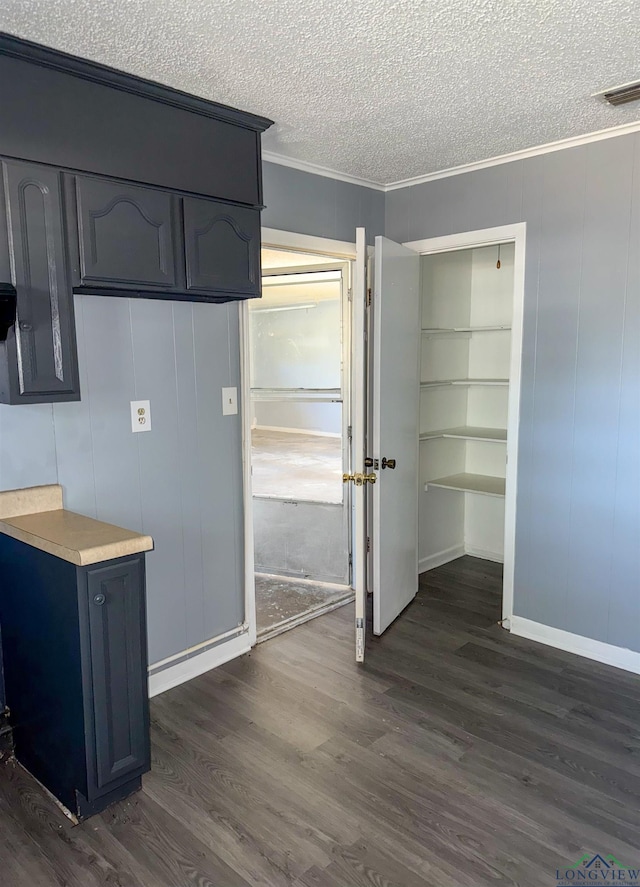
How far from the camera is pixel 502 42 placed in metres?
1.97

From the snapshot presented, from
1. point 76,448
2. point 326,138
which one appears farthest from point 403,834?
point 326,138

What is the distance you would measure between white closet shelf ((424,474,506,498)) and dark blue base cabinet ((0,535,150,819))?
257 cm

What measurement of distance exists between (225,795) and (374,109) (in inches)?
104

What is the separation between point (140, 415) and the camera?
265cm

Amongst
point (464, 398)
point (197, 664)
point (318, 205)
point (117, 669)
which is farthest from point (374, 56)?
point (464, 398)

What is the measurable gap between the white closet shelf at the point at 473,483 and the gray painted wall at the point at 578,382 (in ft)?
2.44

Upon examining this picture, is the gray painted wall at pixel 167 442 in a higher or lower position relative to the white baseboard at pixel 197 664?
higher

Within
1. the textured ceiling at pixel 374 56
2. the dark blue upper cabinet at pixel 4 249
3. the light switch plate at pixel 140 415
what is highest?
the textured ceiling at pixel 374 56

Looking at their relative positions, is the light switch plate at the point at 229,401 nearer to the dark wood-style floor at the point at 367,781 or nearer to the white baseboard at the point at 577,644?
the dark wood-style floor at the point at 367,781

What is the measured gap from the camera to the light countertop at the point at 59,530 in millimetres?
1906

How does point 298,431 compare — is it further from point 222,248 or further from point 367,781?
point 367,781

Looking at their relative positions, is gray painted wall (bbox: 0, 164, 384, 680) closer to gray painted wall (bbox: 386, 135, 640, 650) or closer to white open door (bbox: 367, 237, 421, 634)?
white open door (bbox: 367, 237, 421, 634)

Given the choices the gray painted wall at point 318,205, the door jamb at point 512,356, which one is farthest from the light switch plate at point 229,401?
the door jamb at point 512,356

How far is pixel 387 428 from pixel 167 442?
1155 millimetres
